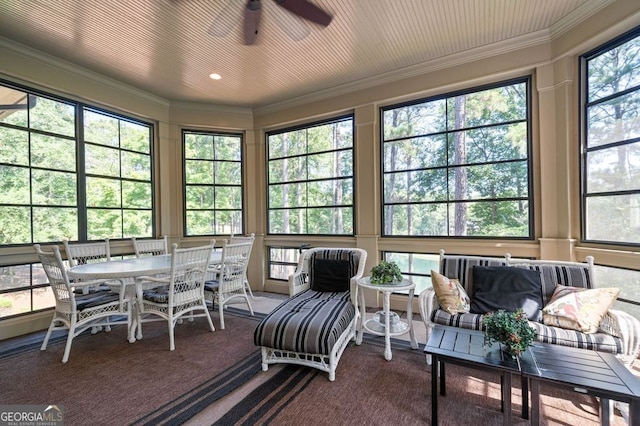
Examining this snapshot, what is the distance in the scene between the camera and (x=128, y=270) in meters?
2.81

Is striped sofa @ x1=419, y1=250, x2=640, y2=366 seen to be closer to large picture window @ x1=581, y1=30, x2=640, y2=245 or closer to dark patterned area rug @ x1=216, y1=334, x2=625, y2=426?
dark patterned area rug @ x1=216, y1=334, x2=625, y2=426

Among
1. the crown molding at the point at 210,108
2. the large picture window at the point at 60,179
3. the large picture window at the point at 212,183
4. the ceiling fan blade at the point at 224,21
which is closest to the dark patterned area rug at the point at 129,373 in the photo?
the large picture window at the point at 60,179

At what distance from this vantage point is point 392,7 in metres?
2.67

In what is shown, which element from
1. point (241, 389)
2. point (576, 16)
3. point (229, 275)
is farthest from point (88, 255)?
point (576, 16)

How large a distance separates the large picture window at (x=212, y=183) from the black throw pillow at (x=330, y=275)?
7.68 ft

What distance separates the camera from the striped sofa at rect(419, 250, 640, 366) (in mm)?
1981

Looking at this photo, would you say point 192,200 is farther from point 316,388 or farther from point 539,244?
point 539,244

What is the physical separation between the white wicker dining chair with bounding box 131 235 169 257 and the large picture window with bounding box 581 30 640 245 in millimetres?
5333

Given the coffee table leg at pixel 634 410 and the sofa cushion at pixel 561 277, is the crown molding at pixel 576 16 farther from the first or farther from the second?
the coffee table leg at pixel 634 410

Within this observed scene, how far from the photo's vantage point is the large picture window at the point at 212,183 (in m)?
4.96

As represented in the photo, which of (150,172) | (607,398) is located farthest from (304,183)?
(607,398)

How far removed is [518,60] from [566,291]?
258 cm

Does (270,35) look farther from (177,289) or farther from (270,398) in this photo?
(270,398)

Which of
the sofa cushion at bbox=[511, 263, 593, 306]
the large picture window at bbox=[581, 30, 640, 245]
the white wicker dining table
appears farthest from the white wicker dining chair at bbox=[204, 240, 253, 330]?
the large picture window at bbox=[581, 30, 640, 245]
